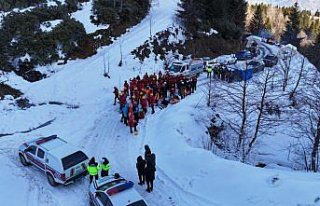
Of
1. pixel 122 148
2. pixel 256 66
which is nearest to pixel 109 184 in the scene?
pixel 122 148

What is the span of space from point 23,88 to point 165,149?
1517cm

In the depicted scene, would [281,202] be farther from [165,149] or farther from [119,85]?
[119,85]

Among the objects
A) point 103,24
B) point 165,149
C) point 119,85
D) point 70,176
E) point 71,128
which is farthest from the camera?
point 103,24

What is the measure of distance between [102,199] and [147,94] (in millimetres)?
12152

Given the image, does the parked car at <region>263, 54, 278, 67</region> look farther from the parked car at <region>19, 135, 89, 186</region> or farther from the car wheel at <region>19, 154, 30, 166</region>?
the car wheel at <region>19, 154, 30, 166</region>

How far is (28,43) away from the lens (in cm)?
3469

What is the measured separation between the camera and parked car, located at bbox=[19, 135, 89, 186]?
16969 millimetres

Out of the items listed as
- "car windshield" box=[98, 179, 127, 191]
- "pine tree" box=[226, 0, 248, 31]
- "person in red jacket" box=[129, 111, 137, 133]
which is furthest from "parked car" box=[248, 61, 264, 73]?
"car windshield" box=[98, 179, 127, 191]

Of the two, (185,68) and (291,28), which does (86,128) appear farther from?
(291,28)

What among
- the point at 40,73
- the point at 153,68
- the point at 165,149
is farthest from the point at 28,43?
the point at 165,149

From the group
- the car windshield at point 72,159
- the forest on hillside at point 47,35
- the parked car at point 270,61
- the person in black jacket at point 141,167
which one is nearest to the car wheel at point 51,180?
the car windshield at point 72,159

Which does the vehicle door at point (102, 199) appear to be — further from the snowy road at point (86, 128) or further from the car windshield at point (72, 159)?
the car windshield at point (72, 159)

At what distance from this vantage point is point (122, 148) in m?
21.2

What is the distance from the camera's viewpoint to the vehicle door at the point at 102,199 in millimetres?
14282
